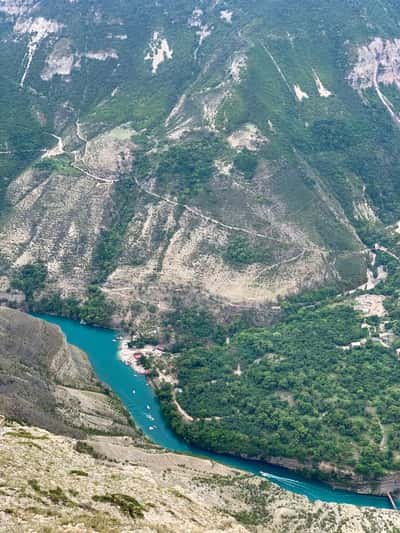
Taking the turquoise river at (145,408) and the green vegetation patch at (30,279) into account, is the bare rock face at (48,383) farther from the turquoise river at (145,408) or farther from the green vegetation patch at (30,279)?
the green vegetation patch at (30,279)

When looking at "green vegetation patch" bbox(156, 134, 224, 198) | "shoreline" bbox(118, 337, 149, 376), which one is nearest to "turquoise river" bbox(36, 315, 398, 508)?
"shoreline" bbox(118, 337, 149, 376)

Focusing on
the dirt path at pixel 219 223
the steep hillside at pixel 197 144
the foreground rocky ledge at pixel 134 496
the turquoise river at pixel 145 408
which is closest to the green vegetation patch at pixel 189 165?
the steep hillside at pixel 197 144

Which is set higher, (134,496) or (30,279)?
(30,279)

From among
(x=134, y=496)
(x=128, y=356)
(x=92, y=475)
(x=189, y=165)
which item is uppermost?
(x=189, y=165)

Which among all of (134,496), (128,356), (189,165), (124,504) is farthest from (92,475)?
(189,165)

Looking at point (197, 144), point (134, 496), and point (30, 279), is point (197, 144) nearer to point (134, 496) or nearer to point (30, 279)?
point (30, 279)

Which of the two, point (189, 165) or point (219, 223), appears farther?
point (189, 165)
